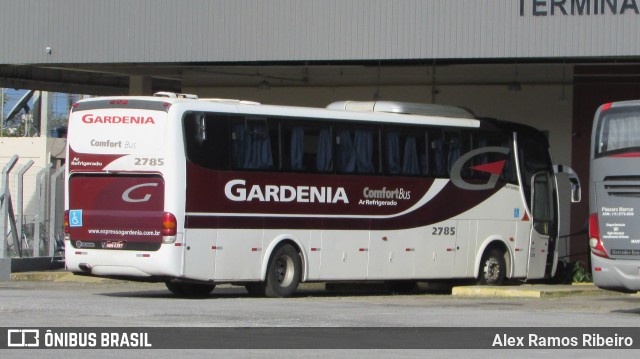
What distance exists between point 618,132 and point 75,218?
8714 millimetres

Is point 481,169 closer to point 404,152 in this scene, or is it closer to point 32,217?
point 404,152

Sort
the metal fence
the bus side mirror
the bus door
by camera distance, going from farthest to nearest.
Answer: the metal fence
the bus door
the bus side mirror

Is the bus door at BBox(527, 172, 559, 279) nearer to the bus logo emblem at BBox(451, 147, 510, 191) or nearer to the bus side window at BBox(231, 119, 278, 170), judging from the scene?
the bus logo emblem at BBox(451, 147, 510, 191)

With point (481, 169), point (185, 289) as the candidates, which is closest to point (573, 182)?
point (481, 169)

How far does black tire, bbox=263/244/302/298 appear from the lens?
21.1 m

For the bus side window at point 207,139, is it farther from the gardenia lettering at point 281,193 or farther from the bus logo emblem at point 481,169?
the bus logo emblem at point 481,169

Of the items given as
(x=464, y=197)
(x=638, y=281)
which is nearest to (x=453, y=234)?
(x=464, y=197)

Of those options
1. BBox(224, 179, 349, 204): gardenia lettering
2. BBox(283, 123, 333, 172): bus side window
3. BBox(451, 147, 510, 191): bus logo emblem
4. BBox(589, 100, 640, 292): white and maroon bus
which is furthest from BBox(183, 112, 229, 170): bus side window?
BBox(589, 100, 640, 292): white and maroon bus

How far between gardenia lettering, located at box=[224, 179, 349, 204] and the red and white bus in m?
0.02

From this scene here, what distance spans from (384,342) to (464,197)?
36.8 ft

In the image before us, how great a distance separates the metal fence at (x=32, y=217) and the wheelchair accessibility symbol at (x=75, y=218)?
811cm

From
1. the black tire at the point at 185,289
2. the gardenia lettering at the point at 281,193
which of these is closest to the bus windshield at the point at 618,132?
the gardenia lettering at the point at 281,193

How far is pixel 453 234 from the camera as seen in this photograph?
24.1 m

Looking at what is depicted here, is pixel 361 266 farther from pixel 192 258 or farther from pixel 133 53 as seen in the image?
pixel 133 53
